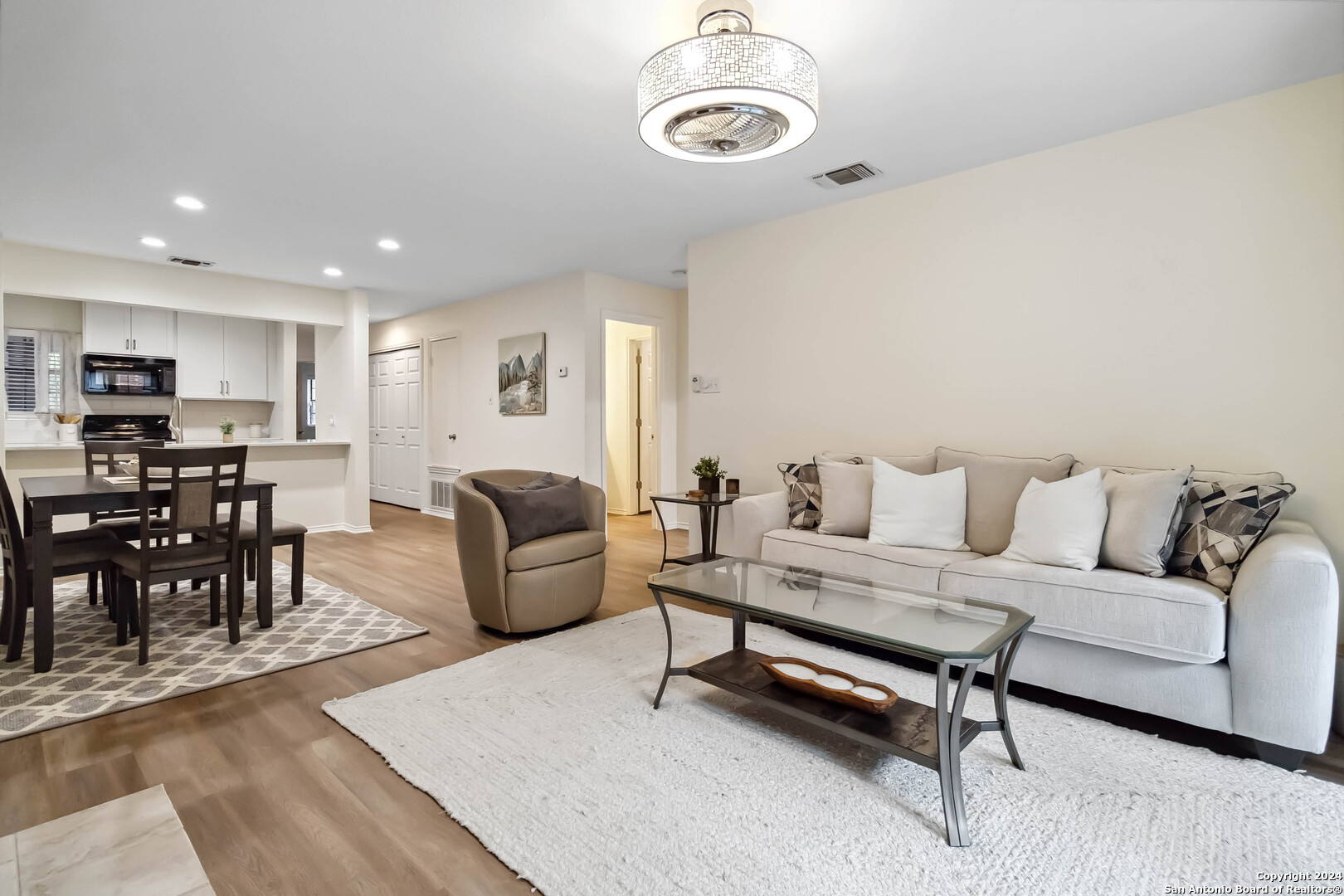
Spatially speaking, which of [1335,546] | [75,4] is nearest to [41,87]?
[75,4]

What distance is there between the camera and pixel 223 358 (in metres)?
6.64

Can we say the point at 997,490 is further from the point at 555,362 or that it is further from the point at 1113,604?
the point at 555,362

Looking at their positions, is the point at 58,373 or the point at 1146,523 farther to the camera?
the point at 58,373

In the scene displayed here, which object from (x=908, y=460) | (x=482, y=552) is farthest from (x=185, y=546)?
(x=908, y=460)

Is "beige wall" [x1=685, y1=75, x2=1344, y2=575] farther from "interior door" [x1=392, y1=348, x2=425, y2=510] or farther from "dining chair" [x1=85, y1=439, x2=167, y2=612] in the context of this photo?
"interior door" [x1=392, y1=348, x2=425, y2=510]

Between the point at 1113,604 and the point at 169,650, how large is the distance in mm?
4050

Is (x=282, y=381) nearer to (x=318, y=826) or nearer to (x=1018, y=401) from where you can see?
(x=318, y=826)

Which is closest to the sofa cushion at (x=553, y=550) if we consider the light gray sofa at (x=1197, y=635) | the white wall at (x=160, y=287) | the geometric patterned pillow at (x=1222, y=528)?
the light gray sofa at (x=1197, y=635)

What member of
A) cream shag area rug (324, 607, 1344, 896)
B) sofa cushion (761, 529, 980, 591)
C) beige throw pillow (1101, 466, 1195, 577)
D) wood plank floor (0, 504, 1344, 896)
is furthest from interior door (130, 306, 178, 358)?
beige throw pillow (1101, 466, 1195, 577)

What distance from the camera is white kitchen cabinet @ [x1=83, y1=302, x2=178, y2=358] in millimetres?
5801

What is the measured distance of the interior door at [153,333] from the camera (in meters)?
6.05

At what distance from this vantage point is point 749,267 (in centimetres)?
458

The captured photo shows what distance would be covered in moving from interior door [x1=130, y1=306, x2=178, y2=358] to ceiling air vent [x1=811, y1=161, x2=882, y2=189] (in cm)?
606

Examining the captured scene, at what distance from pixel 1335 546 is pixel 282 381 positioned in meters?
8.09
